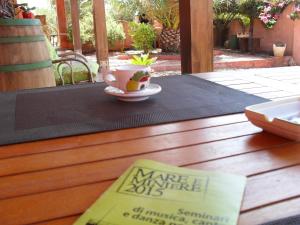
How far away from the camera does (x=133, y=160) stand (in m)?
0.52

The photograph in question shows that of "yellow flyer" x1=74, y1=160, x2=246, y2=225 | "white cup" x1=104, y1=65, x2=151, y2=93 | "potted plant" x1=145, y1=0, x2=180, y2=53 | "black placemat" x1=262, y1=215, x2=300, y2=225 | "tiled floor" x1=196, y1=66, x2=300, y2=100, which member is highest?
"potted plant" x1=145, y1=0, x2=180, y2=53

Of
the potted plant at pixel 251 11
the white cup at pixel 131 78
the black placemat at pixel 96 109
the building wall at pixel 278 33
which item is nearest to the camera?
the black placemat at pixel 96 109

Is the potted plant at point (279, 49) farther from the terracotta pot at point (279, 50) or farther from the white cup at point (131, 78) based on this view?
the white cup at point (131, 78)

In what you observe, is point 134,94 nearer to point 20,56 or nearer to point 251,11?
point 20,56

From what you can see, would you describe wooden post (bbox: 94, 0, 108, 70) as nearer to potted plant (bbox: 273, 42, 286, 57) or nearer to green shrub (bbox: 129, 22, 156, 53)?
green shrub (bbox: 129, 22, 156, 53)

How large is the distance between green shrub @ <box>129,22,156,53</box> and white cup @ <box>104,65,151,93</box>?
23.0 ft

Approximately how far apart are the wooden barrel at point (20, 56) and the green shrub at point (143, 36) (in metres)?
6.22

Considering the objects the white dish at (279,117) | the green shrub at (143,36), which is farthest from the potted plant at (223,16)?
the white dish at (279,117)

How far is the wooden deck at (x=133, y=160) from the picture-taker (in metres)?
0.39

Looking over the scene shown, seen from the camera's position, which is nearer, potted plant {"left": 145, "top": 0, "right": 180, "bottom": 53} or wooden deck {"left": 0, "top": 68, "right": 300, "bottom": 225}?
wooden deck {"left": 0, "top": 68, "right": 300, "bottom": 225}

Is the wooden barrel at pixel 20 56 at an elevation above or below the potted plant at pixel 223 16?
below

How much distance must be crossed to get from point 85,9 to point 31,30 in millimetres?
7734

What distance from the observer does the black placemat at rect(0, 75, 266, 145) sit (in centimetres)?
68

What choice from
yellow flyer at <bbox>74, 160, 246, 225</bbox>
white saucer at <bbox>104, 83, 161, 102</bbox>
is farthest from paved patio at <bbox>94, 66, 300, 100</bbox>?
yellow flyer at <bbox>74, 160, 246, 225</bbox>
